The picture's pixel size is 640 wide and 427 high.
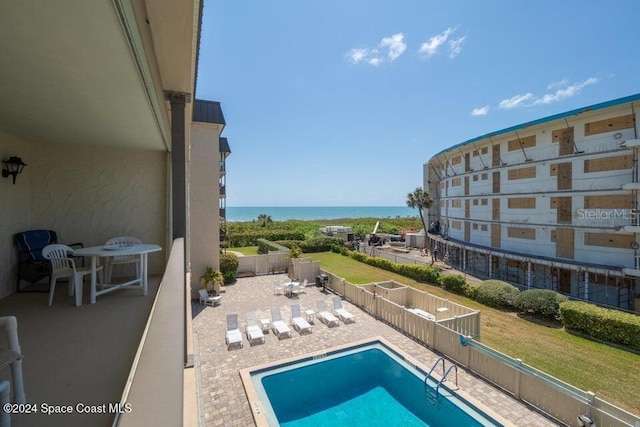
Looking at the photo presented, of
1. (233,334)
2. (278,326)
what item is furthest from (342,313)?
(233,334)

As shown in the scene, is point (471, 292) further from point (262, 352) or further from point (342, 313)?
point (262, 352)

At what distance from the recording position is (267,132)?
3269 cm

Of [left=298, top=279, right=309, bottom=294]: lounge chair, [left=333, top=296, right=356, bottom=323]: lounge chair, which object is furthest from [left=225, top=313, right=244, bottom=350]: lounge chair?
[left=298, top=279, right=309, bottom=294]: lounge chair

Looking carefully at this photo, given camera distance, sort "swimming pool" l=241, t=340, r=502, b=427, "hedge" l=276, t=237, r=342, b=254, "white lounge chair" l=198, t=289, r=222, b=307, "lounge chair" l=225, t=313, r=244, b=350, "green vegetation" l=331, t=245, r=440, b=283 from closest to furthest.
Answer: "swimming pool" l=241, t=340, r=502, b=427 → "lounge chair" l=225, t=313, r=244, b=350 → "white lounge chair" l=198, t=289, r=222, b=307 → "green vegetation" l=331, t=245, r=440, b=283 → "hedge" l=276, t=237, r=342, b=254

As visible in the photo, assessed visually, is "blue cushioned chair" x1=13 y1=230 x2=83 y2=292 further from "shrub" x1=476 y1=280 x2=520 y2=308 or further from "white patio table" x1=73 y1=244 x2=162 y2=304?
"shrub" x1=476 y1=280 x2=520 y2=308

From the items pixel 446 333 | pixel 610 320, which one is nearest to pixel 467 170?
pixel 610 320

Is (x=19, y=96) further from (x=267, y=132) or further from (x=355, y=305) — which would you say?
(x=267, y=132)

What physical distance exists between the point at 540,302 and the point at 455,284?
424 centimetres

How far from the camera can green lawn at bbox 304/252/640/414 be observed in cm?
815

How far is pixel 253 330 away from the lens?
9.98 meters

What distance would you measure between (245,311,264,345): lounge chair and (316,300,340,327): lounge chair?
244 centimetres

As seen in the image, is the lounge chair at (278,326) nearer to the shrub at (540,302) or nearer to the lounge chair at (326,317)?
the lounge chair at (326,317)

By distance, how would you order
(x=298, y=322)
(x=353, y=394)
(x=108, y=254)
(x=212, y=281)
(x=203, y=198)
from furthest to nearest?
(x=203, y=198) → (x=212, y=281) → (x=298, y=322) → (x=353, y=394) → (x=108, y=254)

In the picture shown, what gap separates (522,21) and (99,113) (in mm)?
17284
